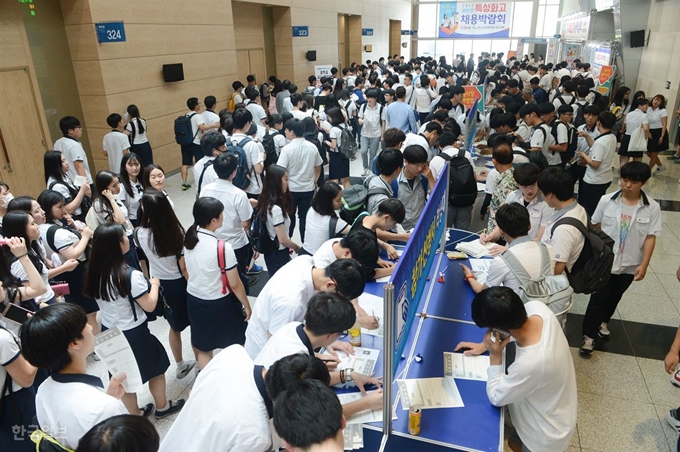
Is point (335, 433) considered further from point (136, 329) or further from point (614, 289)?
point (614, 289)

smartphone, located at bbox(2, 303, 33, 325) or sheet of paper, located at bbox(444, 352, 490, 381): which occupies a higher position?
smartphone, located at bbox(2, 303, 33, 325)

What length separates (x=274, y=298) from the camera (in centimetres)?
237

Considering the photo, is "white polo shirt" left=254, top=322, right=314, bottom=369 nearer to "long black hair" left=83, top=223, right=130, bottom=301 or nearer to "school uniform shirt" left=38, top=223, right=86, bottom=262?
"long black hair" left=83, top=223, right=130, bottom=301

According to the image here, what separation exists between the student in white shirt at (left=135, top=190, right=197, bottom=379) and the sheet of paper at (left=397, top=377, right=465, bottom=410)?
162 centimetres

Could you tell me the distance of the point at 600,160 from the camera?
16.3ft

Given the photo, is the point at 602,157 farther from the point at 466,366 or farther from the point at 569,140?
the point at 466,366

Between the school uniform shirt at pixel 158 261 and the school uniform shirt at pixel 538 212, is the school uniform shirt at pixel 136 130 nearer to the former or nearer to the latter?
the school uniform shirt at pixel 158 261

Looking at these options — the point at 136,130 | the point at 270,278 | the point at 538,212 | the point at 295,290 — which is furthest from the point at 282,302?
the point at 136,130

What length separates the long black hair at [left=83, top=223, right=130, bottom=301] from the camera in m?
2.51

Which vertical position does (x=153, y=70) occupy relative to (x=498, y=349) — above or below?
above

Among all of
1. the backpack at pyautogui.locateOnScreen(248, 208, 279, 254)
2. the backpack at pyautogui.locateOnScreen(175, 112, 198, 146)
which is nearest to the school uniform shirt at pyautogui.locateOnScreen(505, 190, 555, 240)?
the backpack at pyautogui.locateOnScreen(248, 208, 279, 254)

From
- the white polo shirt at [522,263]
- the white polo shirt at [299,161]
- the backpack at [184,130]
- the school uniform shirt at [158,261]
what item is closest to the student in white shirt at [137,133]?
the backpack at [184,130]

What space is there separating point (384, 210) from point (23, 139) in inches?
228

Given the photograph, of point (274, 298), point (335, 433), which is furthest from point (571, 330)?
point (335, 433)
